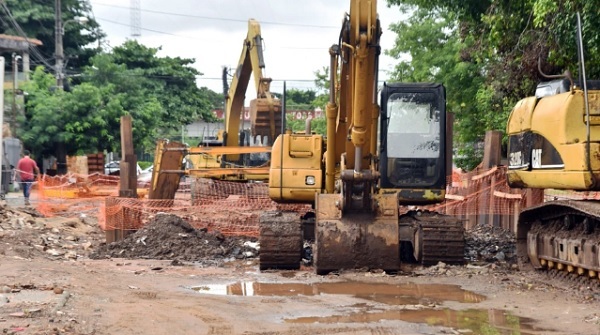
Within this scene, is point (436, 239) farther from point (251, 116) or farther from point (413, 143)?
point (251, 116)

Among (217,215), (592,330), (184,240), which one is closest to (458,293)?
(592,330)

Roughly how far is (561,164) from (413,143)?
385cm

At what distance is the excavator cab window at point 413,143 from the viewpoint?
50.0 ft

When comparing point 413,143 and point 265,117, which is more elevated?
point 265,117

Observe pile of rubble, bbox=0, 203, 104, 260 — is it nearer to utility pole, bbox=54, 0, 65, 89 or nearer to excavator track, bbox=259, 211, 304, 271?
excavator track, bbox=259, 211, 304, 271

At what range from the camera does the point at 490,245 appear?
17281mm

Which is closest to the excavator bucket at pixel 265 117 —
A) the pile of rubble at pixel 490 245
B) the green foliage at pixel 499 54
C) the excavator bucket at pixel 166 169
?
the excavator bucket at pixel 166 169

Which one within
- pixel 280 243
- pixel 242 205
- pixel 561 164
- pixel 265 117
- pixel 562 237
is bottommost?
pixel 280 243

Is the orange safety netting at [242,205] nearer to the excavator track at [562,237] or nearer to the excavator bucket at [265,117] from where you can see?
the excavator bucket at [265,117]

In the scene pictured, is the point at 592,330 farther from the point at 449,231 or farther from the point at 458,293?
the point at 449,231

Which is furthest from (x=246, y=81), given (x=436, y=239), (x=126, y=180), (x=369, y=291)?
(x=369, y=291)

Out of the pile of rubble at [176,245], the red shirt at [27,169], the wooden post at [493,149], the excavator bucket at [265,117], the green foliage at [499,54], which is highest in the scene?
the green foliage at [499,54]

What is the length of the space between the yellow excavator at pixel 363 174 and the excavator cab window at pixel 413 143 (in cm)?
2

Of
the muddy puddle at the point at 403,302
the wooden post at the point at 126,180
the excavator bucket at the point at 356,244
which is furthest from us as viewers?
the wooden post at the point at 126,180
